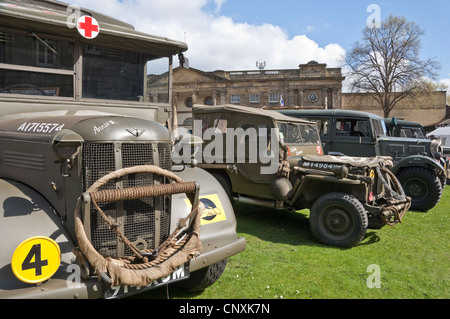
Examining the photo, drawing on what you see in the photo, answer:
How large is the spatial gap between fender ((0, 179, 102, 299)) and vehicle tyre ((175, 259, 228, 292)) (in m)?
1.37

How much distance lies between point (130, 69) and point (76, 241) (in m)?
2.30

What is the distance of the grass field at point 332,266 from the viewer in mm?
3922

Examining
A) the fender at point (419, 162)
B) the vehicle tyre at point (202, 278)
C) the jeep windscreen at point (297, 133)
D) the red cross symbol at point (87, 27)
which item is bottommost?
the vehicle tyre at point (202, 278)

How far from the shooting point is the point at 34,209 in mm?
2678

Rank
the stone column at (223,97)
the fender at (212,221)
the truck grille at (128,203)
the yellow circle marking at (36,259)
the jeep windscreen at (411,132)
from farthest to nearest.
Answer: the stone column at (223,97) < the jeep windscreen at (411,132) < the fender at (212,221) < the truck grille at (128,203) < the yellow circle marking at (36,259)

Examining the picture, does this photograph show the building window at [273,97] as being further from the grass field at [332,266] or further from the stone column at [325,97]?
the grass field at [332,266]

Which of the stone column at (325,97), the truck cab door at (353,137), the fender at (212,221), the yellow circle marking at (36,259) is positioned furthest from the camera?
the stone column at (325,97)

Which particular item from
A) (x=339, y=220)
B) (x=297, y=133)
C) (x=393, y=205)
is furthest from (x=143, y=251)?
(x=297, y=133)

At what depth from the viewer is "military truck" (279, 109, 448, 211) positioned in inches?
347

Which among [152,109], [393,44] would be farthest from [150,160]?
[393,44]

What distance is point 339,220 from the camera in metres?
5.62

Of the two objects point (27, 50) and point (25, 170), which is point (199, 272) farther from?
point (27, 50)

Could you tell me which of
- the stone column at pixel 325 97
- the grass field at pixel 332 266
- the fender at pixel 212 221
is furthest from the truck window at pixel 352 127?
the stone column at pixel 325 97

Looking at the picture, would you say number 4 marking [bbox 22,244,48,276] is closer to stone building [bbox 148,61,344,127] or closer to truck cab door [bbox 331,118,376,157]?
truck cab door [bbox 331,118,376,157]
